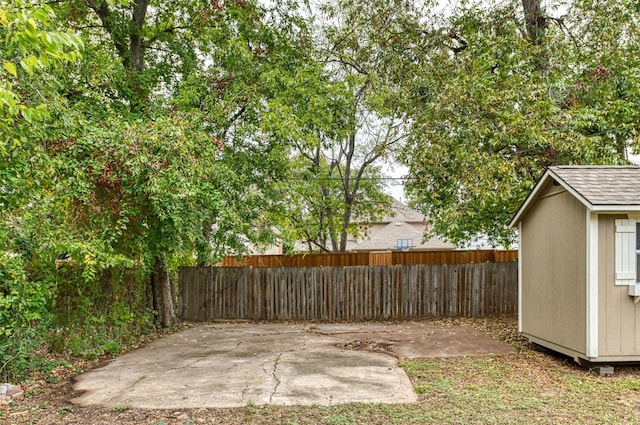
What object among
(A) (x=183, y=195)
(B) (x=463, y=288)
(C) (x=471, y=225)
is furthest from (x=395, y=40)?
(A) (x=183, y=195)

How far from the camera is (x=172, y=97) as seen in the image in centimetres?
880

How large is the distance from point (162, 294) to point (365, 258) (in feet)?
20.6

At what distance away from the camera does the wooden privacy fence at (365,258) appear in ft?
43.7

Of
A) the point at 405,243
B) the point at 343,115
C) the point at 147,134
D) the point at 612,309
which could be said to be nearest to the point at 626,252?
the point at 612,309

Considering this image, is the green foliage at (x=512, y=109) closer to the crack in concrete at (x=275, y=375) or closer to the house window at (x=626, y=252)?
the house window at (x=626, y=252)

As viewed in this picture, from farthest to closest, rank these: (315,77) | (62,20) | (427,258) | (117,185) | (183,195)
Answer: (427,258) < (315,77) < (62,20) < (117,185) < (183,195)

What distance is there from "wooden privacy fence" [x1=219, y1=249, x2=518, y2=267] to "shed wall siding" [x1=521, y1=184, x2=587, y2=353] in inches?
200

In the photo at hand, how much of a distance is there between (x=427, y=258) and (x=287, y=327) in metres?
6.79

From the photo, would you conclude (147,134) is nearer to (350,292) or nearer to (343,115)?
(343,115)

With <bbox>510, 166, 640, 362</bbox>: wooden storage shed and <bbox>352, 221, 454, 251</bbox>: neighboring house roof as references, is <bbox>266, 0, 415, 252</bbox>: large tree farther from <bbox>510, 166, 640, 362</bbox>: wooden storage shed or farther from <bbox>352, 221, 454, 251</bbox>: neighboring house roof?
<bbox>352, 221, 454, 251</bbox>: neighboring house roof

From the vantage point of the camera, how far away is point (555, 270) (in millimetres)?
6430

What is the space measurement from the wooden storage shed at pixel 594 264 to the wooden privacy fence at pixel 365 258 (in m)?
5.95

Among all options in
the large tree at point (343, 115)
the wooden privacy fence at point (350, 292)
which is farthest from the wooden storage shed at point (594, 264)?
the large tree at point (343, 115)

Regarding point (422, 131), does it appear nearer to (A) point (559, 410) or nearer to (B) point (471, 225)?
(B) point (471, 225)
